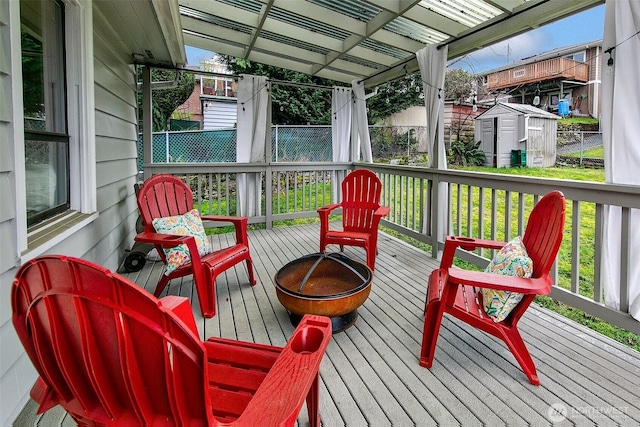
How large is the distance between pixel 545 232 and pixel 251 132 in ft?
13.6

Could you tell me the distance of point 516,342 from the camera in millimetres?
1837

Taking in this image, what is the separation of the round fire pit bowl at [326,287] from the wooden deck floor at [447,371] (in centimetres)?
22

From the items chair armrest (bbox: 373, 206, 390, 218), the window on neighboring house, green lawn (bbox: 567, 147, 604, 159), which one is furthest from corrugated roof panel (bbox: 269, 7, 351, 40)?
green lawn (bbox: 567, 147, 604, 159)

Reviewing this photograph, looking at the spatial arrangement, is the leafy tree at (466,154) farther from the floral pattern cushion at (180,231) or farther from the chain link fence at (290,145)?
the floral pattern cushion at (180,231)

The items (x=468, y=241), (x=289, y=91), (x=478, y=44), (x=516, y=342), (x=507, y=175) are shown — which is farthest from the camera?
(x=289, y=91)

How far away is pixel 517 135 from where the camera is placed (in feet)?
10.5

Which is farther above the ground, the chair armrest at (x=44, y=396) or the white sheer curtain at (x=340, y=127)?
the white sheer curtain at (x=340, y=127)

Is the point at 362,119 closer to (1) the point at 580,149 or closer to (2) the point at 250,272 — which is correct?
(1) the point at 580,149

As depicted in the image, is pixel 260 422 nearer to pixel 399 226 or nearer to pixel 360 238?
pixel 360 238

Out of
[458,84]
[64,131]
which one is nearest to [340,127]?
[458,84]

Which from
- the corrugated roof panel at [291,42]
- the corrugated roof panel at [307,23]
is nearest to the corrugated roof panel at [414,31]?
the corrugated roof panel at [307,23]

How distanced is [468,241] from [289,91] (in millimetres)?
8212

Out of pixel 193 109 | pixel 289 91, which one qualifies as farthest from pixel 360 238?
pixel 193 109

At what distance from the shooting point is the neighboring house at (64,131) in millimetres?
1468
